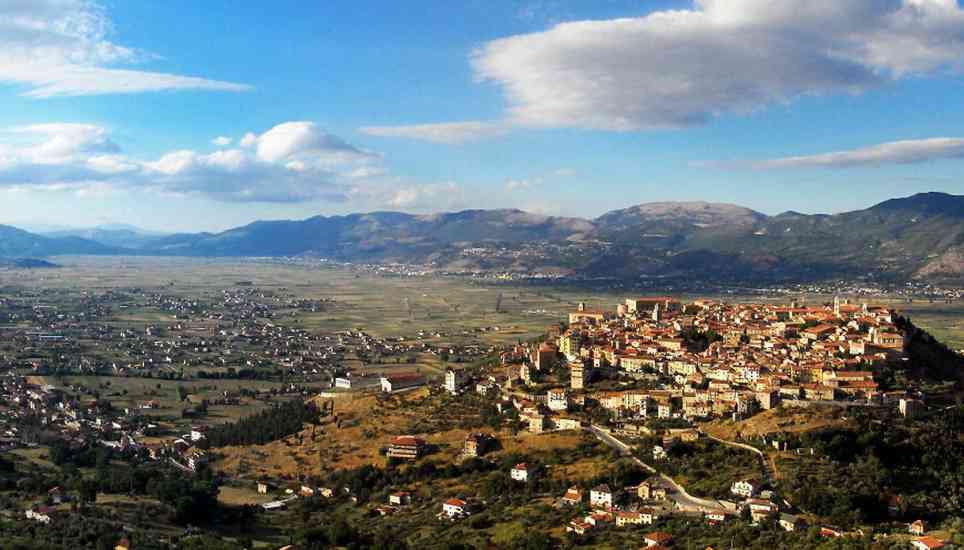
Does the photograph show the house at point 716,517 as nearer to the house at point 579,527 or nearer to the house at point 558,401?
the house at point 579,527

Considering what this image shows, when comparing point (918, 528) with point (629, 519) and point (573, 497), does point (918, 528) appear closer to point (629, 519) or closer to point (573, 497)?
point (629, 519)

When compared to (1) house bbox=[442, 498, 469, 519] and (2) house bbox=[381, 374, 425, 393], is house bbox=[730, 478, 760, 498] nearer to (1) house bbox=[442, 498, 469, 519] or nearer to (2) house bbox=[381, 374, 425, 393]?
(1) house bbox=[442, 498, 469, 519]

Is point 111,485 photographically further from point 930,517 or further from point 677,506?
point 930,517

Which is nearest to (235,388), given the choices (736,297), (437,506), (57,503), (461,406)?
(461,406)

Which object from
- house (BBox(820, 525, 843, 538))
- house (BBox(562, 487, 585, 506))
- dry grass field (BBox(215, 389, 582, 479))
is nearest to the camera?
house (BBox(820, 525, 843, 538))

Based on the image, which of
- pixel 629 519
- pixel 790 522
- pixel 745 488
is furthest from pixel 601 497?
pixel 790 522

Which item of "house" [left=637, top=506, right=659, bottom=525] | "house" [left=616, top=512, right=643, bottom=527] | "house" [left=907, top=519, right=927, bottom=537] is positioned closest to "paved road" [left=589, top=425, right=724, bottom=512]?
"house" [left=637, top=506, right=659, bottom=525]
